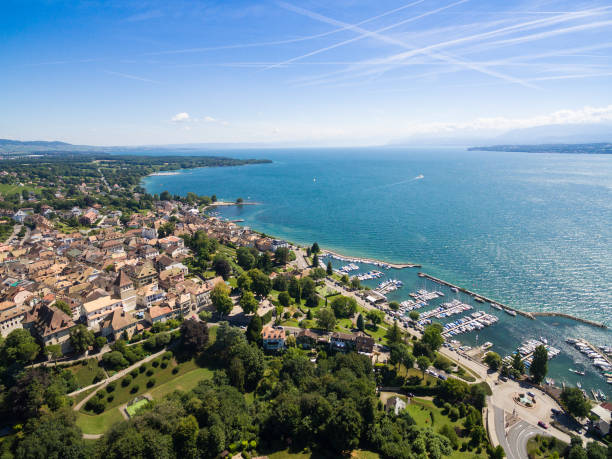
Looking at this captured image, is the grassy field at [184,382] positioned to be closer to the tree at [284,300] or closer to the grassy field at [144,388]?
the grassy field at [144,388]

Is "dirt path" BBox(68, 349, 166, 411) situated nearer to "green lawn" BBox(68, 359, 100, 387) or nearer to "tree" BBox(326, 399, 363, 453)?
"green lawn" BBox(68, 359, 100, 387)

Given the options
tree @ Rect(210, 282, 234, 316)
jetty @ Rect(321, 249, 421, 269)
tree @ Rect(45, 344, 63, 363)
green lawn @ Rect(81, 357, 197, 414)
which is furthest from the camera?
jetty @ Rect(321, 249, 421, 269)

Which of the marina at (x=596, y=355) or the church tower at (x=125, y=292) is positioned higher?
the church tower at (x=125, y=292)

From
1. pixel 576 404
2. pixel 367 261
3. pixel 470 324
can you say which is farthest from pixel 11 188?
pixel 576 404

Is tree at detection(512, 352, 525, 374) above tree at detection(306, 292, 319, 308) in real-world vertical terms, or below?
below

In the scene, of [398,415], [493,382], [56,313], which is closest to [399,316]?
[493,382]

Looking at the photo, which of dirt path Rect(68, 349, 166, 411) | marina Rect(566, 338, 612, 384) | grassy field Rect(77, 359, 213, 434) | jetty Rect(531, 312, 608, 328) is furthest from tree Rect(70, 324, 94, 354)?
jetty Rect(531, 312, 608, 328)

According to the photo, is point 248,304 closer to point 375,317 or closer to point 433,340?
point 375,317

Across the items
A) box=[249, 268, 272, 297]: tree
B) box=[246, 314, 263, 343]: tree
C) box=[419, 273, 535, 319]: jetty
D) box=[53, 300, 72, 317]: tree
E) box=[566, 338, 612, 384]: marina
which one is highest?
box=[53, 300, 72, 317]: tree

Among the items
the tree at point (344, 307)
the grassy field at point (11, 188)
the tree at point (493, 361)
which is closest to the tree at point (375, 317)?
the tree at point (344, 307)
